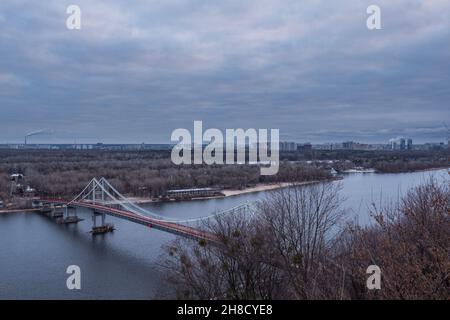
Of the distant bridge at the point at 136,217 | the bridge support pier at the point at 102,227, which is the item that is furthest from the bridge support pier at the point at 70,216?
the bridge support pier at the point at 102,227

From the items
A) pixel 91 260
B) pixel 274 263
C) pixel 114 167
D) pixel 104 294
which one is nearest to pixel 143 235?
pixel 91 260

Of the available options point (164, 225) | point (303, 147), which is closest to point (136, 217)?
point (164, 225)

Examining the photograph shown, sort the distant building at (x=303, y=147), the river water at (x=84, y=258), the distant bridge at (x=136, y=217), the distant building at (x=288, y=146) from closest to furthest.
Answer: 1. the river water at (x=84, y=258)
2. the distant bridge at (x=136, y=217)
3. the distant building at (x=288, y=146)
4. the distant building at (x=303, y=147)

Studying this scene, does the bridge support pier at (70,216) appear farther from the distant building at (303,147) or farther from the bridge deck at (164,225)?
the distant building at (303,147)

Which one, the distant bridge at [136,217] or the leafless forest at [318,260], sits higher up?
the leafless forest at [318,260]

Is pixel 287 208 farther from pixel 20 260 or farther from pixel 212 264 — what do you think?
pixel 20 260

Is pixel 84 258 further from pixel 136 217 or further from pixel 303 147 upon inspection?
pixel 303 147
